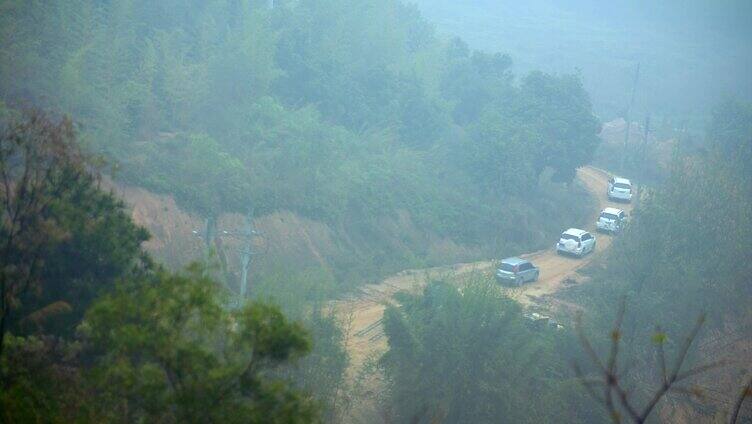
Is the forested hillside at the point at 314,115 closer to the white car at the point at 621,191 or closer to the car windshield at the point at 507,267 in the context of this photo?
the white car at the point at 621,191

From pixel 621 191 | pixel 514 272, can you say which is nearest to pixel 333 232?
pixel 514 272

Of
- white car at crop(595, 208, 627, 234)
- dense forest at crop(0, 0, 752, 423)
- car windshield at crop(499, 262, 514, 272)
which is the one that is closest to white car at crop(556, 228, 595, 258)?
dense forest at crop(0, 0, 752, 423)

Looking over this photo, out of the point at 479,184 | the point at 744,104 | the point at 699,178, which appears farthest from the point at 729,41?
the point at 699,178

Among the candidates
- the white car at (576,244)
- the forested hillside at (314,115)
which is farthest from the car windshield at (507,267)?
the white car at (576,244)

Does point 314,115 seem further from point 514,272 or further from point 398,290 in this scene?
point 514,272

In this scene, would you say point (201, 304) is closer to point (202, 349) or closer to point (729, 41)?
point (202, 349)
